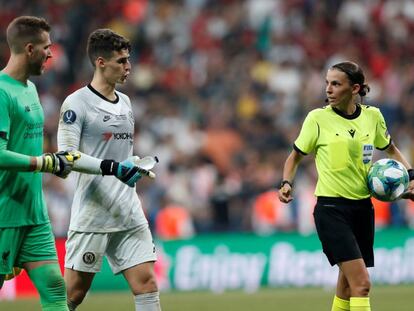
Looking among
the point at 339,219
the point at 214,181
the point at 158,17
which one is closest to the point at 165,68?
the point at 158,17

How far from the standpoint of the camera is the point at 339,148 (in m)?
8.55

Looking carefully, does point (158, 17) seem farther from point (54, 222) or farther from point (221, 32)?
point (54, 222)

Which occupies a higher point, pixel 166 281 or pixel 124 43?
pixel 124 43

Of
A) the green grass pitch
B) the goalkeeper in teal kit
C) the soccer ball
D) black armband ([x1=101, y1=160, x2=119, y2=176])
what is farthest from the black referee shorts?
the green grass pitch

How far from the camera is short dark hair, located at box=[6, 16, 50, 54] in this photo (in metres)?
7.25

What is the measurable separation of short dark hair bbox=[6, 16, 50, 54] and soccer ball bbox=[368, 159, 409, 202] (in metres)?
2.91

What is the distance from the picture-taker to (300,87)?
64.8 feet

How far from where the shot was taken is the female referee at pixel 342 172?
27.9 ft

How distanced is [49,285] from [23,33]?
5.54 feet

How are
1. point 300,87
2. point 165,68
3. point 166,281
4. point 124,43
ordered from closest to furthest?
point 124,43
point 166,281
point 300,87
point 165,68

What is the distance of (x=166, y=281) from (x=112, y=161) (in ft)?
28.8

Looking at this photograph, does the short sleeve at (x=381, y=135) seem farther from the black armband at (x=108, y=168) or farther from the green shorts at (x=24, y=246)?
the green shorts at (x=24, y=246)

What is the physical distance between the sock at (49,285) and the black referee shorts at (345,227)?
232 cm

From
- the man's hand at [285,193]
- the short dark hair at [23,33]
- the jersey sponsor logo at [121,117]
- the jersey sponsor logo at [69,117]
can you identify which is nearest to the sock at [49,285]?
the jersey sponsor logo at [69,117]
